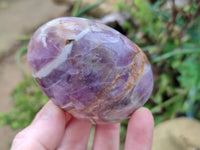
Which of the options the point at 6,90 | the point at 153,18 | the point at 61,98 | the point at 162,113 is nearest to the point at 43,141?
the point at 61,98

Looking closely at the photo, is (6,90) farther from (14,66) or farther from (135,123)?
(135,123)

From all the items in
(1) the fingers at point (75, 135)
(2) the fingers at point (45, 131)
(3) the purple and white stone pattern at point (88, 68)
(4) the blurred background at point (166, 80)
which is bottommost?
(4) the blurred background at point (166, 80)

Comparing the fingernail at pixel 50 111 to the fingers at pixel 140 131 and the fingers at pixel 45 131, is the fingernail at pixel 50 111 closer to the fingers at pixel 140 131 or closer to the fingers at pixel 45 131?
the fingers at pixel 45 131

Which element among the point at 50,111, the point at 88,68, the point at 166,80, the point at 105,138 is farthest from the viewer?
the point at 166,80

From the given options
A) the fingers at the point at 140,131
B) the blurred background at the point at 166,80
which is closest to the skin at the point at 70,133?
the fingers at the point at 140,131

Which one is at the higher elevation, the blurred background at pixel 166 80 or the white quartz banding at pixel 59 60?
the white quartz banding at pixel 59 60

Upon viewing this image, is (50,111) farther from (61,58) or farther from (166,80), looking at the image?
(166,80)

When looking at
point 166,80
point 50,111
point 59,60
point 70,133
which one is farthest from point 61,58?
point 166,80

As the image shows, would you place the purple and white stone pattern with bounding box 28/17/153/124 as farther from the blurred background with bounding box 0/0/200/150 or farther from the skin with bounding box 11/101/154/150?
the blurred background with bounding box 0/0/200/150
